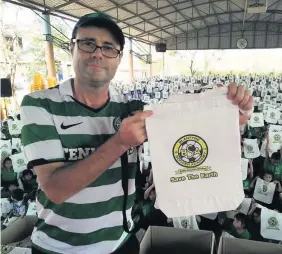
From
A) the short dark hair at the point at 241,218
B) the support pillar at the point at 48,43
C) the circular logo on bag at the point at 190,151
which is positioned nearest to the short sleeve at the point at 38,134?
the circular logo on bag at the point at 190,151

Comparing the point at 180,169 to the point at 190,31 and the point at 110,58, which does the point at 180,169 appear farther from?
the point at 190,31

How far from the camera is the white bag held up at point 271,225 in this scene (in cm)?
311

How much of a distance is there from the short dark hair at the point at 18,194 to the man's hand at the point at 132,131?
144 inches

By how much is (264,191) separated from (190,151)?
11.7 ft

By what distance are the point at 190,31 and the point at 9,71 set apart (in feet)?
51.9

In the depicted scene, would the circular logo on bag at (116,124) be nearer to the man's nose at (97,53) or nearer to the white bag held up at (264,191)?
the man's nose at (97,53)

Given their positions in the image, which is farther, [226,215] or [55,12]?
[55,12]

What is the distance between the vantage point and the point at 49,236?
3.57ft

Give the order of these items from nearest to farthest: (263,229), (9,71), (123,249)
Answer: (123,249) → (263,229) → (9,71)

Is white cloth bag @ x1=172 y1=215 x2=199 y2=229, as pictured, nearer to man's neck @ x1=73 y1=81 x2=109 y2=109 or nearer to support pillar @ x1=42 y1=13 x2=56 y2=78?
man's neck @ x1=73 y1=81 x2=109 y2=109

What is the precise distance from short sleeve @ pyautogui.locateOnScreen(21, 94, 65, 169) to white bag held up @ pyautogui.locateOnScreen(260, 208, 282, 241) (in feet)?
9.46

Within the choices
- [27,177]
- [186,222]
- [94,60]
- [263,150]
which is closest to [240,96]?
[94,60]

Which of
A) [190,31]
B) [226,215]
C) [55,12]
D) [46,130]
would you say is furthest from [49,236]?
[190,31]

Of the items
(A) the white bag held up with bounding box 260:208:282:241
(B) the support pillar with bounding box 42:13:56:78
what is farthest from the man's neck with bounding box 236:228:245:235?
(B) the support pillar with bounding box 42:13:56:78
